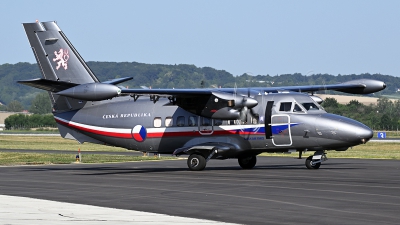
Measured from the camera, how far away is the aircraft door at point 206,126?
30141 mm

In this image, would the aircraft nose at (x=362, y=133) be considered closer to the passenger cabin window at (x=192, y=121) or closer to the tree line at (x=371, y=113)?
the passenger cabin window at (x=192, y=121)

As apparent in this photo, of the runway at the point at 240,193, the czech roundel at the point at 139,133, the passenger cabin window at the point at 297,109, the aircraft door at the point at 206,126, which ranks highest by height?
the passenger cabin window at the point at 297,109

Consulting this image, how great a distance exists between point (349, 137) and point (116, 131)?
11660 mm

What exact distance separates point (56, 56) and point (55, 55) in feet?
0.24

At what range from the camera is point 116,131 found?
3259 cm

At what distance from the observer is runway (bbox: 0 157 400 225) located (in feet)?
50.0

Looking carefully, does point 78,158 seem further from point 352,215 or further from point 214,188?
point 352,215

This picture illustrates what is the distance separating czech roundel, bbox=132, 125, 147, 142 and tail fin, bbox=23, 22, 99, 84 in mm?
3768

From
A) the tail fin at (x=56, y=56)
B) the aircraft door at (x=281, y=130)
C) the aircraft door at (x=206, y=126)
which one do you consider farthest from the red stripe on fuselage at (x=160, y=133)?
the tail fin at (x=56, y=56)

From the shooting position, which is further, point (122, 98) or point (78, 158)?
point (78, 158)

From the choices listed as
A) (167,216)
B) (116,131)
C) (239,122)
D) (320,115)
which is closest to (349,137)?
(320,115)

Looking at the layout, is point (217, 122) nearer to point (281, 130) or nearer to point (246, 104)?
point (246, 104)

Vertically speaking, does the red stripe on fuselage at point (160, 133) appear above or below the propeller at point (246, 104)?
below

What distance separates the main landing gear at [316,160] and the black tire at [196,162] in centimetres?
484
